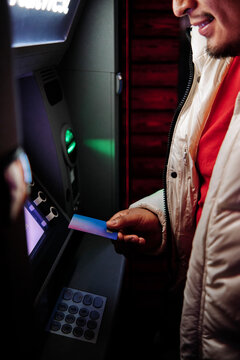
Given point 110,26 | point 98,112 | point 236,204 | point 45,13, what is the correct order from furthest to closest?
1. point 98,112
2. point 110,26
3. point 45,13
4. point 236,204

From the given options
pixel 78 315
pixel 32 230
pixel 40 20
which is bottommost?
pixel 78 315

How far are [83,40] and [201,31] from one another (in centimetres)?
59

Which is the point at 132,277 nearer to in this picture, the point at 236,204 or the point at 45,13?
the point at 236,204

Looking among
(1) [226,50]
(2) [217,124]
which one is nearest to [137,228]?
(2) [217,124]

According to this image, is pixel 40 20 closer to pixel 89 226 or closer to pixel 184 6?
pixel 184 6

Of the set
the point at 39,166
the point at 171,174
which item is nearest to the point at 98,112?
the point at 39,166

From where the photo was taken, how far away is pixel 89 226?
4.12ft

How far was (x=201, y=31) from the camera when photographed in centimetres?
121

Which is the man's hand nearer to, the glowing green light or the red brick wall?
the glowing green light

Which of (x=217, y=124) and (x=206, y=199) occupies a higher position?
(x=217, y=124)

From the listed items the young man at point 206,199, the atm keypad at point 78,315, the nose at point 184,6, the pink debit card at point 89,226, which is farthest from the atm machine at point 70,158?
the nose at point 184,6

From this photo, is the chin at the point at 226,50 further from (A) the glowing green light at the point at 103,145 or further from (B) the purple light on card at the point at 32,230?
(B) the purple light on card at the point at 32,230

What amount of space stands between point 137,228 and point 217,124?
55 centimetres

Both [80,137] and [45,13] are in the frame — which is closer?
[45,13]
